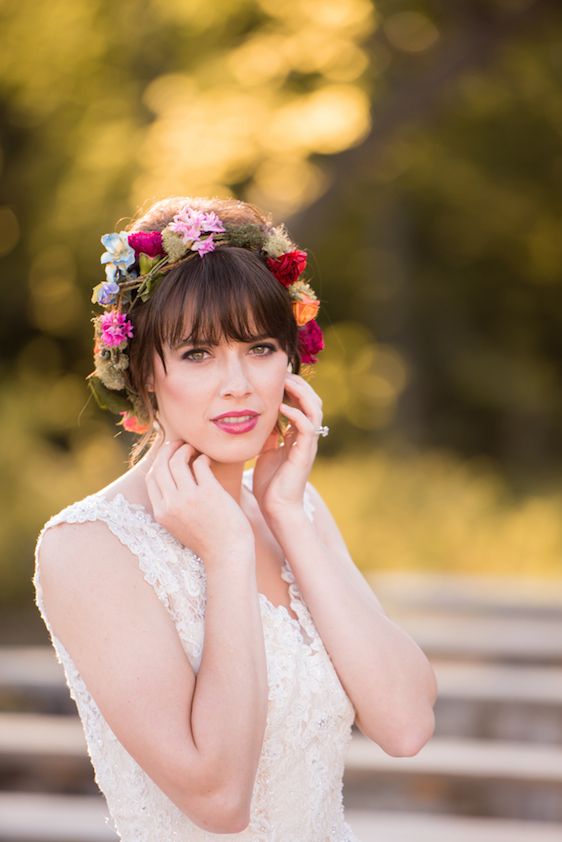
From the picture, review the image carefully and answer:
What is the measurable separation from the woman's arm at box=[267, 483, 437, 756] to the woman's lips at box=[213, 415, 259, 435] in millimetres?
265

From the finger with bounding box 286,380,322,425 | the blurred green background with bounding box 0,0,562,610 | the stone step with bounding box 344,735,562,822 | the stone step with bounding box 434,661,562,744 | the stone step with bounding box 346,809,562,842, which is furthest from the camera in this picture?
the blurred green background with bounding box 0,0,562,610

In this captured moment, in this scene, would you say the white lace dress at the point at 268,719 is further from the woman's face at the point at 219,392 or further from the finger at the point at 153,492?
the woman's face at the point at 219,392

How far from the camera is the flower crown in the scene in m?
2.55

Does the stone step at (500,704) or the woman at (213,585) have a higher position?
the stone step at (500,704)

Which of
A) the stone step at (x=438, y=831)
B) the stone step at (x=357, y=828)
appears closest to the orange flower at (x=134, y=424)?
the stone step at (x=357, y=828)

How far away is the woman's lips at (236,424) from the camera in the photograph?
2.51 meters

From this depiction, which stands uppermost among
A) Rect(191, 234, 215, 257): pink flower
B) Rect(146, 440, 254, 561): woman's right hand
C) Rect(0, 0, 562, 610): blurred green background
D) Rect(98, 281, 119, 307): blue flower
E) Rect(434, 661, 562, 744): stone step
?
Rect(0, 0, 562, 610): blurred green background

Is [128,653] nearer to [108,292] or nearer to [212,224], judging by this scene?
[108,292]

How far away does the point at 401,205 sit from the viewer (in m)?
17.2

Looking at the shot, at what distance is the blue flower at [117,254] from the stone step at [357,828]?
9.42 ft

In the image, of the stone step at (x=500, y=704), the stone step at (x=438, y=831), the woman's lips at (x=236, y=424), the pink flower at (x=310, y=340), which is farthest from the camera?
the stone step at (x=500, y=704)

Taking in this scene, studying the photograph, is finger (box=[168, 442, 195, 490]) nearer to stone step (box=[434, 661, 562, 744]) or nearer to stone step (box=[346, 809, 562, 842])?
stone step (box=[346, 809, 562, 842])

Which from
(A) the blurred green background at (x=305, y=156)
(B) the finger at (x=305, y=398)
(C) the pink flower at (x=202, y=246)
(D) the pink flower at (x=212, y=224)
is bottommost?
(B) the finger at (x=305, y=398)

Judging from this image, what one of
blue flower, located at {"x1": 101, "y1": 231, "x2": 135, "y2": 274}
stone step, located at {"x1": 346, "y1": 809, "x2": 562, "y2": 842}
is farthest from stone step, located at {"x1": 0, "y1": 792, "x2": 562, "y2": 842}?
blue flower, located at {"x1": 101, "y1": 231, "x2": 135, "y2": 274}
